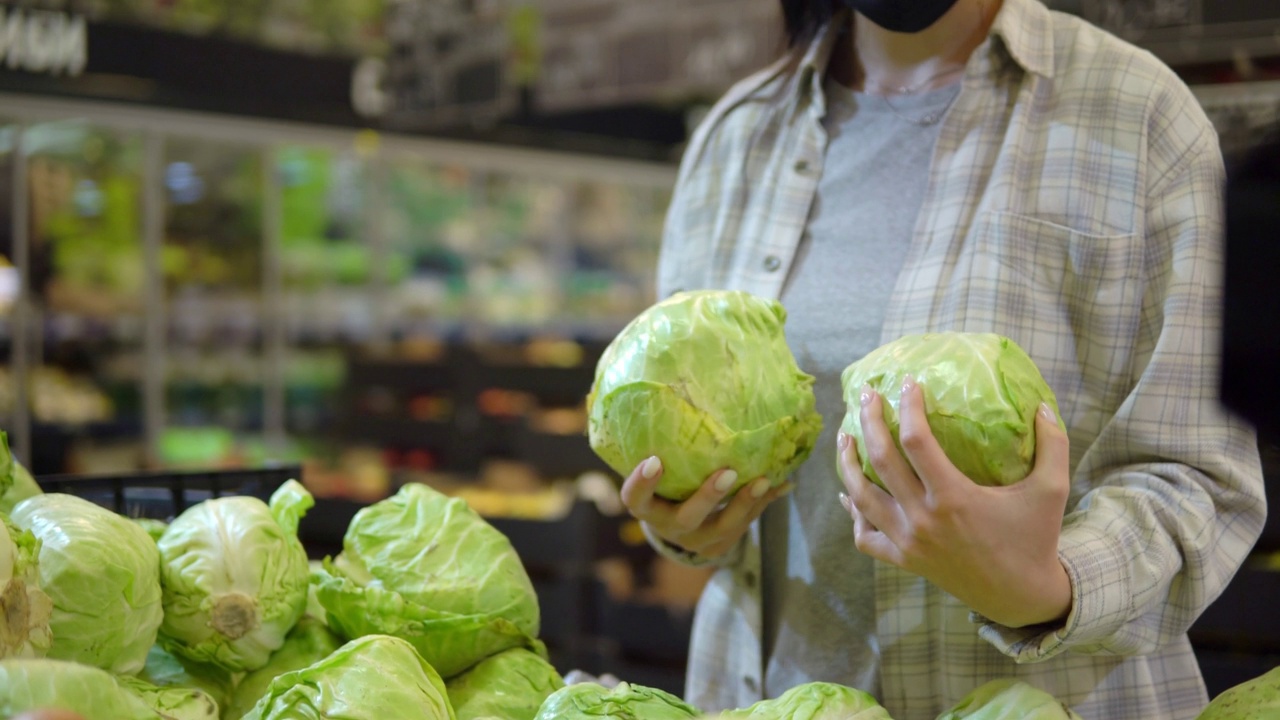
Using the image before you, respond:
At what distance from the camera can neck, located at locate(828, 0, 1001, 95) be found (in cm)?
170

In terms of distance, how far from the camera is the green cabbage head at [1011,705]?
1129mm

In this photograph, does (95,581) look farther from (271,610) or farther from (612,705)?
(612,705)

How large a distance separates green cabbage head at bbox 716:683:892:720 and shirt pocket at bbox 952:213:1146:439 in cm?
57

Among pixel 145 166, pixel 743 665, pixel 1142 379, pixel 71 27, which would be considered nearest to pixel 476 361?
pixel 145 166

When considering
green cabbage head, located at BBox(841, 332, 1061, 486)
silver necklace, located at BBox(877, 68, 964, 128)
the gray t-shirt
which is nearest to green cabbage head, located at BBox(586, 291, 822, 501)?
green cabbage head, located at BBox(841, 332, 1061, 486)

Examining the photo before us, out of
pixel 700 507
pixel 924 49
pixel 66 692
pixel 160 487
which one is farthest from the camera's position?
pixel 924 49

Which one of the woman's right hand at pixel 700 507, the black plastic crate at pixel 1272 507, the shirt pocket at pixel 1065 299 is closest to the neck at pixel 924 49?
the shirt pocket at pixel 1065 299

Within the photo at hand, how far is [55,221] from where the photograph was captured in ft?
20.1

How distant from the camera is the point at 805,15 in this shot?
189 cm

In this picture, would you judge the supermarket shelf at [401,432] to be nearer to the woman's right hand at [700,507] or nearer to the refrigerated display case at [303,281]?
the refrigerated display case at [303,281]

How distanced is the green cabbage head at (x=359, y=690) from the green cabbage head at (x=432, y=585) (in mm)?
179

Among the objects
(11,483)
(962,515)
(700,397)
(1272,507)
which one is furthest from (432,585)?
(1272,507)

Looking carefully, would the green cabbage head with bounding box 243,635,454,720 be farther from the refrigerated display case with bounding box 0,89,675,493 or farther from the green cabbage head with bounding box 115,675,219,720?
the refrigerated display case with bounding box 0,89,675,493

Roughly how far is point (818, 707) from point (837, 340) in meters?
0.64
